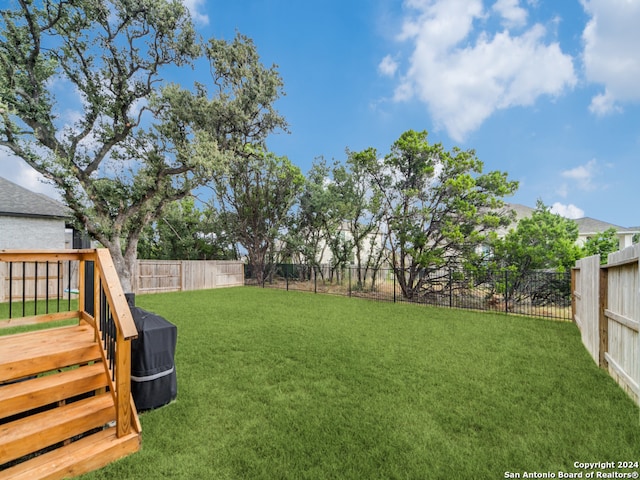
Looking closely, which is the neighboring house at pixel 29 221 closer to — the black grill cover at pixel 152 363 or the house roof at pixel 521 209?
the black grill cover at pixel 152 363

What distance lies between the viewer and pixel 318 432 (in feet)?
7.98

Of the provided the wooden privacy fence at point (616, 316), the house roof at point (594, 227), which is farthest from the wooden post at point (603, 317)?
the house roof at point (594, 227)

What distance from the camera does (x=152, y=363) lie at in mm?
2672

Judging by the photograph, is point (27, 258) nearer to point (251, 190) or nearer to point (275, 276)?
point (251, 190)

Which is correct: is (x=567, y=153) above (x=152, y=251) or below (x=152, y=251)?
above

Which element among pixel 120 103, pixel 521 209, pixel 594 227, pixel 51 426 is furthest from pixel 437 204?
pixel 594 227

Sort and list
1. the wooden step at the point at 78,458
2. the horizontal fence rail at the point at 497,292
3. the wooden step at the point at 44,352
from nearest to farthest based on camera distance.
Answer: the wooden step at the point at 78,458 → the wooden step at the point at 44,352 → the horizontal fence rail at the point at 497,292

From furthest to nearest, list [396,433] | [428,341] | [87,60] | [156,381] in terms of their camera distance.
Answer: [87,60] → [428,341] → [156,381] → [396,433]

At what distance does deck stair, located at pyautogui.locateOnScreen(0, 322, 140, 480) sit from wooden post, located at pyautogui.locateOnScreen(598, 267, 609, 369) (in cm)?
551

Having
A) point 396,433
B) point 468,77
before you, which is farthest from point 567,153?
point 396,433

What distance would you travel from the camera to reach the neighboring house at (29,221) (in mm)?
10555

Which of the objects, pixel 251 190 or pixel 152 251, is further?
pixel 152 251

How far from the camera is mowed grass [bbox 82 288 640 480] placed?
208cm

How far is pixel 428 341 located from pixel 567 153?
11.2m
